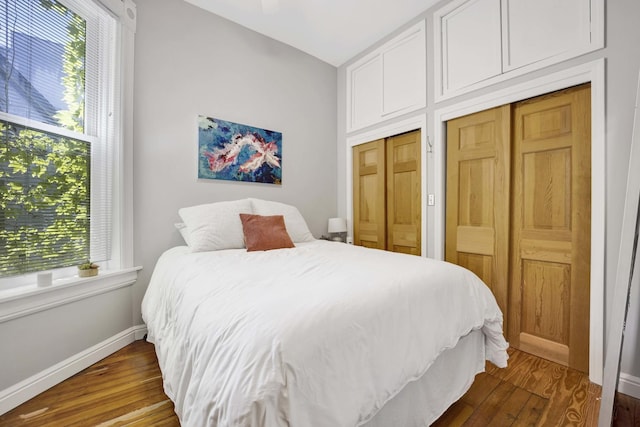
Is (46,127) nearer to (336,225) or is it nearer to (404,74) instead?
(336,225)

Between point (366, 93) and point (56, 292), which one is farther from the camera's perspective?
point (366, 93)

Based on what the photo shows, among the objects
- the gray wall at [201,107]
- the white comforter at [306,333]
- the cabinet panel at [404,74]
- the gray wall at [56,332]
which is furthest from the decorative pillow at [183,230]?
the cabinet panel at [404,74]

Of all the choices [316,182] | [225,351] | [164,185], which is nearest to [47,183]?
[164,185]

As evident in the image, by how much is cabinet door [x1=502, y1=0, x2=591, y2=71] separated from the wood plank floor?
83.9 inches

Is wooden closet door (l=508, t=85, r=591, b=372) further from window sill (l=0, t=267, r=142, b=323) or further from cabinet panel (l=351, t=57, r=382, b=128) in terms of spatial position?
window sill (l=0, t=267, r=142, b=323)

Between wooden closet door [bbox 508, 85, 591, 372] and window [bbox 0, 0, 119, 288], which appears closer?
window [bbox 0, 0, 119, 288]

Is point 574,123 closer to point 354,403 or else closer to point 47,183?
point 354,403

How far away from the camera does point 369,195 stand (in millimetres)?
3307

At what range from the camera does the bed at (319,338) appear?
0.73m

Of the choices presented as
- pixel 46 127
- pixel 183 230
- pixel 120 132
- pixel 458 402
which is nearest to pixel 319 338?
pixel 458 402

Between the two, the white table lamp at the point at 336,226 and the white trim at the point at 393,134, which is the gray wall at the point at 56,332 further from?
the white trim at the point at 393,134

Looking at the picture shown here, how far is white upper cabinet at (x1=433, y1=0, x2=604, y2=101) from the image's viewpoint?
1751 millimetres

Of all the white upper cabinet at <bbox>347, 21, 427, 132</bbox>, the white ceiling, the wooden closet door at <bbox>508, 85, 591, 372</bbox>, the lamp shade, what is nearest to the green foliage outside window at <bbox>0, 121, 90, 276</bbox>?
the white ceiling

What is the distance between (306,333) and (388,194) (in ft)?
8.30
